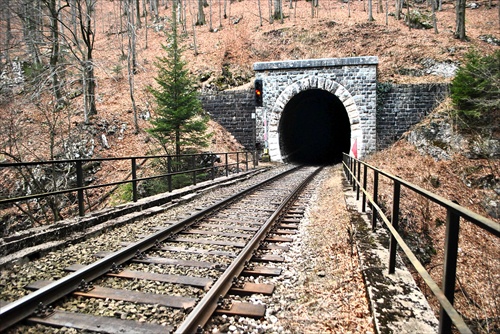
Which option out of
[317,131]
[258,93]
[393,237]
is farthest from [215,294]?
[317,131]

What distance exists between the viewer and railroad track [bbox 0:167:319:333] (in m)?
2.70

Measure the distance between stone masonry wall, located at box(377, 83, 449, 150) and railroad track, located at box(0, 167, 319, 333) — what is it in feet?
50.6

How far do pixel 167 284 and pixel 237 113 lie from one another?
18.2 meters

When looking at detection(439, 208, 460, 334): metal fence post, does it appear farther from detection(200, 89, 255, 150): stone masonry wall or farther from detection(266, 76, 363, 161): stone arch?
detection(200, 89, 255, 150): stone masonry wall

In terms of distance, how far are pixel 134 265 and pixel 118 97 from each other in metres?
20.5

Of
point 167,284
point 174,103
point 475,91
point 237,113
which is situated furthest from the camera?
point 237,113

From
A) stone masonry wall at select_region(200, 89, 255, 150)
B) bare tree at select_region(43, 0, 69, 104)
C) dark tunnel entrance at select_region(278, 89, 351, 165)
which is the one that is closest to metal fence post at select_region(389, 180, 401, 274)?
bare tree at select_region(43, 0, 69, 104)

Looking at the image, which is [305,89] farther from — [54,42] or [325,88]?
[54,42]

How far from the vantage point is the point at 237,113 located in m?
21.0

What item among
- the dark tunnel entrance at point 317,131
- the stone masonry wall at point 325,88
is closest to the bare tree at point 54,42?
the stone masonry wall at point 325,88

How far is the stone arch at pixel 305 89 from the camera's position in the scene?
19.0 m

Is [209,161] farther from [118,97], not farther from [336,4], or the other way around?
[336,4]

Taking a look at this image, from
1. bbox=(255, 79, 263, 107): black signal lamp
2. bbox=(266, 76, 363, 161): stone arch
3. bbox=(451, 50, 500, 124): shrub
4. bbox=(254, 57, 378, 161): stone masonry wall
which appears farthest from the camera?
bbox=(255, 79, 263, 107): black signal lamp

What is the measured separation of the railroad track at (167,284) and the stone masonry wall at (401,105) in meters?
15.4
